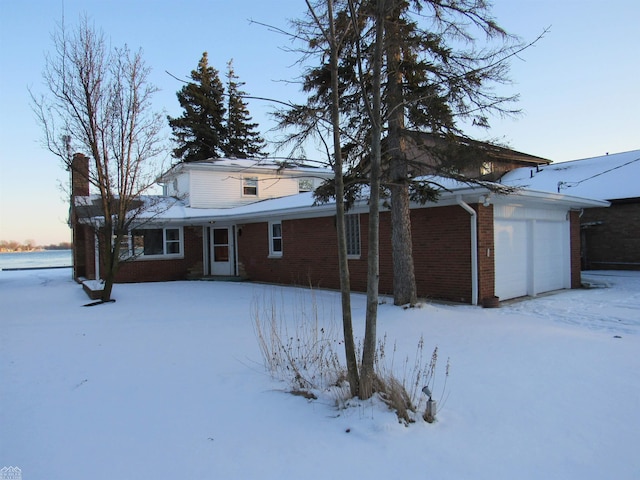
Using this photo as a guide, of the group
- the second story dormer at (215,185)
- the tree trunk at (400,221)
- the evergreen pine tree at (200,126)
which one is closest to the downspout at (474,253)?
the tree trunk at (400,221)

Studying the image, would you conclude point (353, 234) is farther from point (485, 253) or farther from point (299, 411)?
point (299, 411)

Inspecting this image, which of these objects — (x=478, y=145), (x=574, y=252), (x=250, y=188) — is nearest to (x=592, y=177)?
(x=574, y=252)

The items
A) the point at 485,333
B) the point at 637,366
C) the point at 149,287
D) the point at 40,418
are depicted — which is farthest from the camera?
the point at 149,287

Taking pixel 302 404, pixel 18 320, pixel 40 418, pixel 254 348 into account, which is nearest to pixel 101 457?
pixel 40 418

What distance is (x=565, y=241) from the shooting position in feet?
42.1

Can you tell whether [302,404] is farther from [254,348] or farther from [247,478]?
[254,348]

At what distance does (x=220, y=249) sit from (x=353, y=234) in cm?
804

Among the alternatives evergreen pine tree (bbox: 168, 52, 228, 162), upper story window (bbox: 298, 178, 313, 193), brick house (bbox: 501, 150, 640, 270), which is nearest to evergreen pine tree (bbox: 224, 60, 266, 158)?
evergreen pine tree (bbox: 168, 52, 228, 162)

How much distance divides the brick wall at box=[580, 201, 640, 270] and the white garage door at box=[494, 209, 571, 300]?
19.6ft

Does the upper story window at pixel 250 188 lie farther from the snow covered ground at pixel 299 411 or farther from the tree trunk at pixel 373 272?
the tree trunk at pixel 373 272

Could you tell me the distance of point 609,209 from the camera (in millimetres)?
17219

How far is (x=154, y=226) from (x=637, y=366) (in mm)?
16602

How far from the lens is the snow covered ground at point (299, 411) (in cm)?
315

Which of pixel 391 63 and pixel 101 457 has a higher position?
pixel 391 63
